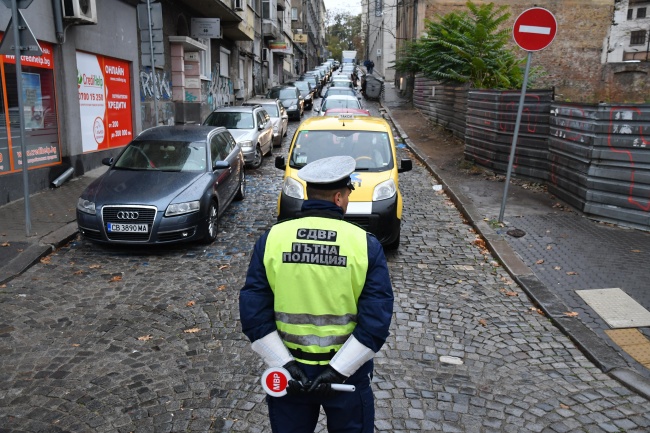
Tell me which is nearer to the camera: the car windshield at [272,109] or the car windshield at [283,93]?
the car windshield at [272,109]

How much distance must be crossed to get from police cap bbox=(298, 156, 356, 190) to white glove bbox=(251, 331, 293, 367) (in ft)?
2.39

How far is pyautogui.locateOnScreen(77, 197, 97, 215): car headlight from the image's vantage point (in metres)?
7.59

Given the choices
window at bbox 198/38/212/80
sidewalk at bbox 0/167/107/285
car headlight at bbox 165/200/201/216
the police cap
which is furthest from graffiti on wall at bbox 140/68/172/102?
the police cap

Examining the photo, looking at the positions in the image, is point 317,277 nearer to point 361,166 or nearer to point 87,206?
point 361,166

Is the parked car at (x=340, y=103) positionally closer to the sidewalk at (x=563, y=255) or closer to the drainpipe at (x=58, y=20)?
the sidewalk at (x=563, y=255)

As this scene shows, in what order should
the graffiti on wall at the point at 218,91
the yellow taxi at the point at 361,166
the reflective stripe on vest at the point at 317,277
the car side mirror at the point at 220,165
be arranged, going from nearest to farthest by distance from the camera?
the reflective stripe on vest at the point at 317,277 < the yellow taxi at the point at 361,166 < the car side mirror at the point at 220,165 < the graffiti on wall at the point at 218,91

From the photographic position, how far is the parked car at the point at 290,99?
27109 mm

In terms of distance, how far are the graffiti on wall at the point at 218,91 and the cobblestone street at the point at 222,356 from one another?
19680 mm

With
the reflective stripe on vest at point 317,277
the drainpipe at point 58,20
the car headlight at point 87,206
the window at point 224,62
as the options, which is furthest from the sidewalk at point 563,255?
the window at point 224,62

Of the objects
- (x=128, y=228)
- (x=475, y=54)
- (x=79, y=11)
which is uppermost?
(x=79, y=11)

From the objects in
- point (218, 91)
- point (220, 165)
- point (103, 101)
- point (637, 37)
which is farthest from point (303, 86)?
point (637, 37)

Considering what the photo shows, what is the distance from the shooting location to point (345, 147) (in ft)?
28.4

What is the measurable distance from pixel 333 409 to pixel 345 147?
637 centimetres

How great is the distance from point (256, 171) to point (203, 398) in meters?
10.6
